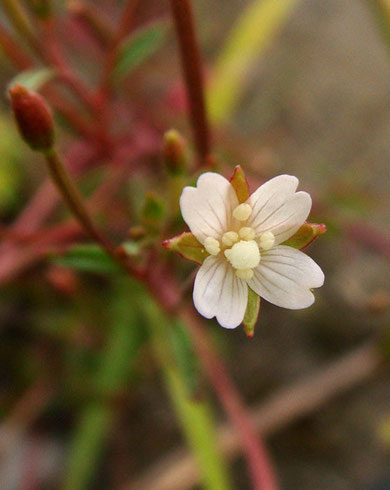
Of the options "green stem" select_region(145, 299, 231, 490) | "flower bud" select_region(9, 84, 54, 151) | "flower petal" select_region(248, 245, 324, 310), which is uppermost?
"flower bud" select_region(9, 84, 54, 151)

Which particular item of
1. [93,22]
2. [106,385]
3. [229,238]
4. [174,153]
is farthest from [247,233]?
[106,385]

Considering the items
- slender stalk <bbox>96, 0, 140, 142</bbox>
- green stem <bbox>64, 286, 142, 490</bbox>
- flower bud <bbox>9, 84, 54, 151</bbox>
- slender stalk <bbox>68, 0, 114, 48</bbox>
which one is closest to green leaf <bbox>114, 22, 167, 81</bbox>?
slender stalk <bbox>96, 0, 140, 142</bbox>

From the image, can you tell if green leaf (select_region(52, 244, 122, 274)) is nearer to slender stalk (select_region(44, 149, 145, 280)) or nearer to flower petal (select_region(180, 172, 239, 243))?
slender stalk (select_region(44, 149, 145, 280))

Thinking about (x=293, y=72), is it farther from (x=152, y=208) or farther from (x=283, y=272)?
(x=283, y=272)

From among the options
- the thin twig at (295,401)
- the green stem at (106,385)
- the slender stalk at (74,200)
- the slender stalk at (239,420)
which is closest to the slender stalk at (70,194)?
the slender stalk at (74,200)

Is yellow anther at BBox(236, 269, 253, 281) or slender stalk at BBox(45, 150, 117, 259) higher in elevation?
slender stalk at BBox(45, 150, 117, 259)

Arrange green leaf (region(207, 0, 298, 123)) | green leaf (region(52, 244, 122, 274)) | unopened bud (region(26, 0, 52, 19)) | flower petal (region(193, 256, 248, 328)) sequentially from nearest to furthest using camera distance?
1. flower petal (region(193, 256, 248, 328))
2. green leaf (region(52, 244, 122, 274))
3. unopened bud (region(26, 0, 52, 19))
4. green leaf (region(207, 0, 298, 123))

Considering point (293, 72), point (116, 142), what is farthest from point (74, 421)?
point (293, 72)
